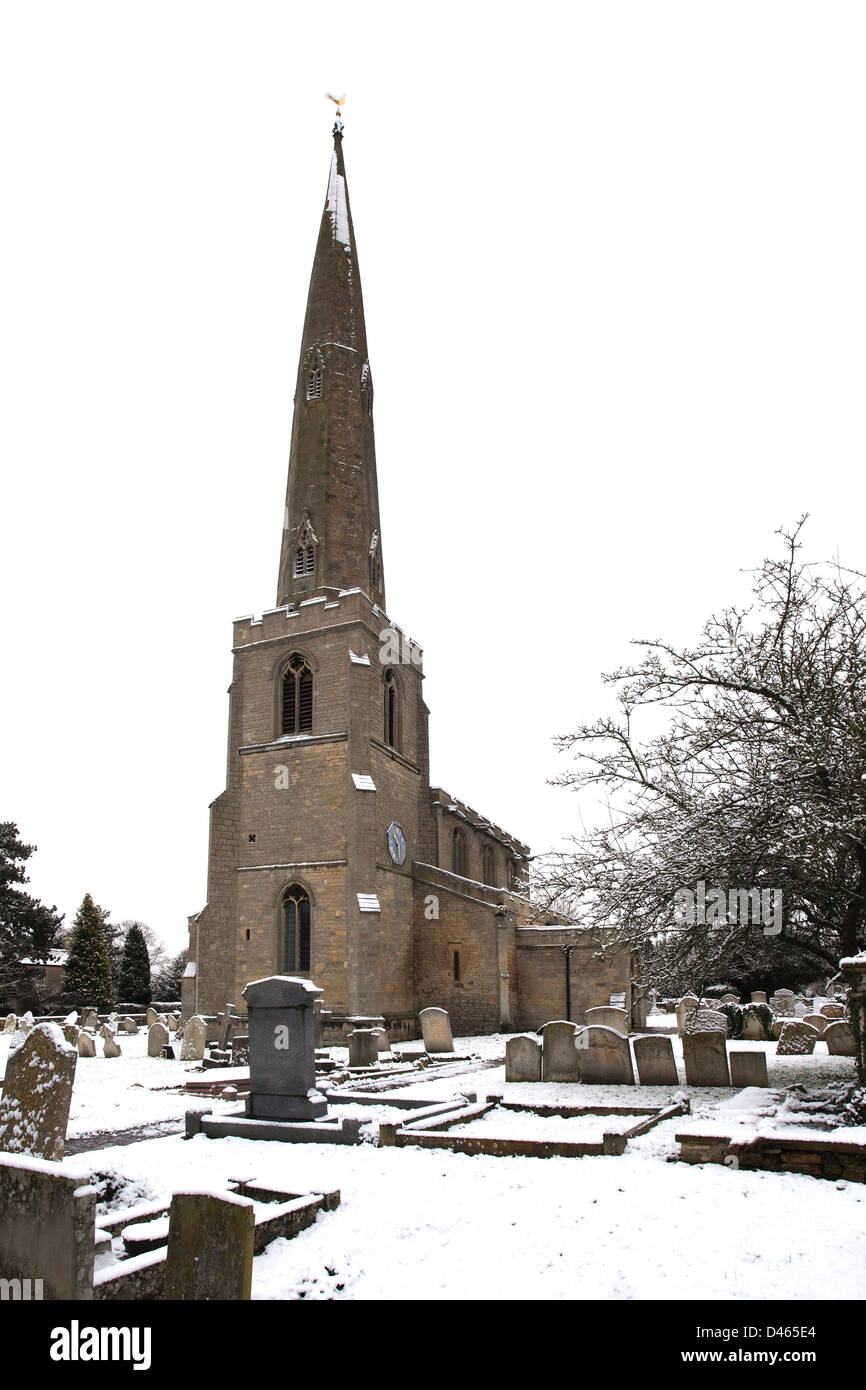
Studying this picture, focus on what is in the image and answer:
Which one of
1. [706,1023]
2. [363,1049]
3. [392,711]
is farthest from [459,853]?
[706,1023]

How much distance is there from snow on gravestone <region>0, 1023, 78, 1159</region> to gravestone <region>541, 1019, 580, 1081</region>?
877 centimetres

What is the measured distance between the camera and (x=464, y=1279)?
469cm

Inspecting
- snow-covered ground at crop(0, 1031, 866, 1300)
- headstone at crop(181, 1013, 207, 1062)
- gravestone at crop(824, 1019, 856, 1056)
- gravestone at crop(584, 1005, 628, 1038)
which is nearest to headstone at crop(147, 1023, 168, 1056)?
headstone at crop(181, 1013, 207, 1062)

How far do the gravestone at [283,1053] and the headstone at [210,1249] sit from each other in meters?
5.86

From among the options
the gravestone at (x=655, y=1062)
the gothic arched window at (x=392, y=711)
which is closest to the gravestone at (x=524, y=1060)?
the gravestone at (x=655, y=1062)

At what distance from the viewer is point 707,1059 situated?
12.1m

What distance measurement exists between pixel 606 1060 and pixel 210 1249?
9758mm

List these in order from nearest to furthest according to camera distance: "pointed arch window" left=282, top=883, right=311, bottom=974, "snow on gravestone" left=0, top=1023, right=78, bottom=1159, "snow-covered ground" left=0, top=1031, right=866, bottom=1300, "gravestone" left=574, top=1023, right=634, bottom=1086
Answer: "snow-covered ground" left=0, top=1031, right=866, bottom=1300 < "snow on gravestone" left=0, top=1023, right=78, bottom=1159 < "gravestone" left=574, top=1023, right=634, bottom=1086 < "pointed arch window" left=282, top=883, right=311, bottom=974

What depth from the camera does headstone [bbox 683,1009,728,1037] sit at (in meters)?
12.4

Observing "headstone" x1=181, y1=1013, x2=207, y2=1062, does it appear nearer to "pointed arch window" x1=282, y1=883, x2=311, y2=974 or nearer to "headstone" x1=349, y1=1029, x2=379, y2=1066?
"pointed arch window" x1=282, y1=883, x2=311, y2=974

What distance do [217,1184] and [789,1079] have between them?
8.61 m
